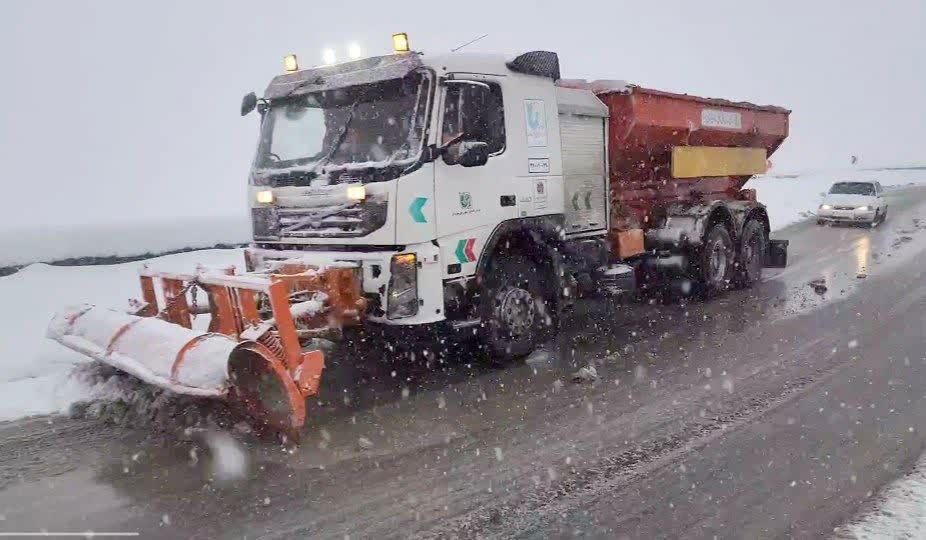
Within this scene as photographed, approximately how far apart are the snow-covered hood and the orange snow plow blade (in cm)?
1816

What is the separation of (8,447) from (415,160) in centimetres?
359

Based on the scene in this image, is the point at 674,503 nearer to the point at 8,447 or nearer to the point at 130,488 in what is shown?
the point at 130,488

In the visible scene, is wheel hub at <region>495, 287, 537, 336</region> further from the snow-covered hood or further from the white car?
the snow-covered hood

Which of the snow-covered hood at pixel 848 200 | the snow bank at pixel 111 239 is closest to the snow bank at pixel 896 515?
the snow bank at pixel 111 239

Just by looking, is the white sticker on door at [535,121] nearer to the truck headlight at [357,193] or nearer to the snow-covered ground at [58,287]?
the truck headlight at [357,193]

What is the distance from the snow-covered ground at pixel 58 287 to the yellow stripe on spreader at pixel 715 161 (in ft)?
22.6

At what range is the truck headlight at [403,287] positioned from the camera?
542 centimetres

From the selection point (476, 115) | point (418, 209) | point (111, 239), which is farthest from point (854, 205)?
point (111, 239)

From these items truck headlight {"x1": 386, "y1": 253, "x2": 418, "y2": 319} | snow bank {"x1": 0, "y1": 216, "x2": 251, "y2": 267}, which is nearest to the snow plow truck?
truck headlight {"x1": 386, "y1": 253, "x2": 418, "y2": 319}

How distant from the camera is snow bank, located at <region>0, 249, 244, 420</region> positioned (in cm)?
559

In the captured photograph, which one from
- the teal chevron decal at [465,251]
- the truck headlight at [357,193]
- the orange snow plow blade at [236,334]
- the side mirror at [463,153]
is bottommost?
the orange snow plow blade at [236,334]

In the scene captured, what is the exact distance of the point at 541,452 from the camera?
14.7ft

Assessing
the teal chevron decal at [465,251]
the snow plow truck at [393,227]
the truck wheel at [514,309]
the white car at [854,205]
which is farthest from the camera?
the white car at [854,205]

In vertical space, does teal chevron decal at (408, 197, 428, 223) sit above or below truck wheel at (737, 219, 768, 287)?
above
